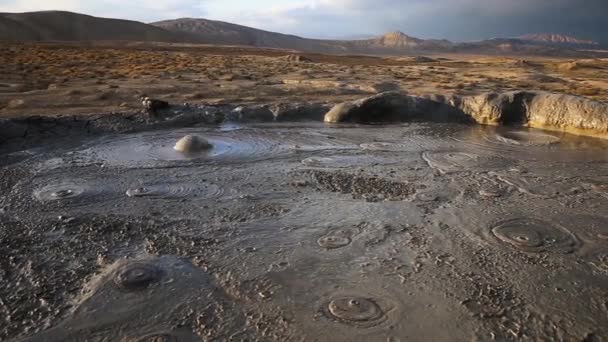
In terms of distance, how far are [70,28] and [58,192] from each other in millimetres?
61311

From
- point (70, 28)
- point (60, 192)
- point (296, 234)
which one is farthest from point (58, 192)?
point (70, 28)

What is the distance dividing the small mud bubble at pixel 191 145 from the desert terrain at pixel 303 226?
0.02 metres

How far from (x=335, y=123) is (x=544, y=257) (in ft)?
17.3

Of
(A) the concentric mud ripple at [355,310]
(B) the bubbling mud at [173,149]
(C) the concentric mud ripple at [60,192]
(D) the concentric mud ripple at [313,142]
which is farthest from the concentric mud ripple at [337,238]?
(D) the concentric mud ripple at [313,142]

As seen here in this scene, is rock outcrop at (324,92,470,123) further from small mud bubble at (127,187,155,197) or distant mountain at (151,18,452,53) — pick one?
distant mountain at (151,18,452,53)

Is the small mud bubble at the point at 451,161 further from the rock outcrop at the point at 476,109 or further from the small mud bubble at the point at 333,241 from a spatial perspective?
the rock outcrop at the point at 476,109

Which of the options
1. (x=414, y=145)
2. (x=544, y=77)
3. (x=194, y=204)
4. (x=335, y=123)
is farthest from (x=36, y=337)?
(x=544, y=77)

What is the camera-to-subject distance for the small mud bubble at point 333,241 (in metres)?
3.70

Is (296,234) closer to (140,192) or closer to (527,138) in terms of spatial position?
(140,192)

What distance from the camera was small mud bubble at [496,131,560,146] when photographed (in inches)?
279

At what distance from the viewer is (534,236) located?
3879mm

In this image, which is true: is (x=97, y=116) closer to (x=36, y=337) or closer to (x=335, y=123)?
(x=335, y=123)

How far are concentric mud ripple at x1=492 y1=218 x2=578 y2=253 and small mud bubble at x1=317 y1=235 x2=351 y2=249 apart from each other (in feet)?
4.02

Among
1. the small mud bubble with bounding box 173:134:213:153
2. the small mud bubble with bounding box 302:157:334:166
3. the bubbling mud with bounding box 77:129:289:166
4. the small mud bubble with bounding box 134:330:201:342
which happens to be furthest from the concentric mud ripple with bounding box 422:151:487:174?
the small mud bubble with bounding box 134:330:201:342
